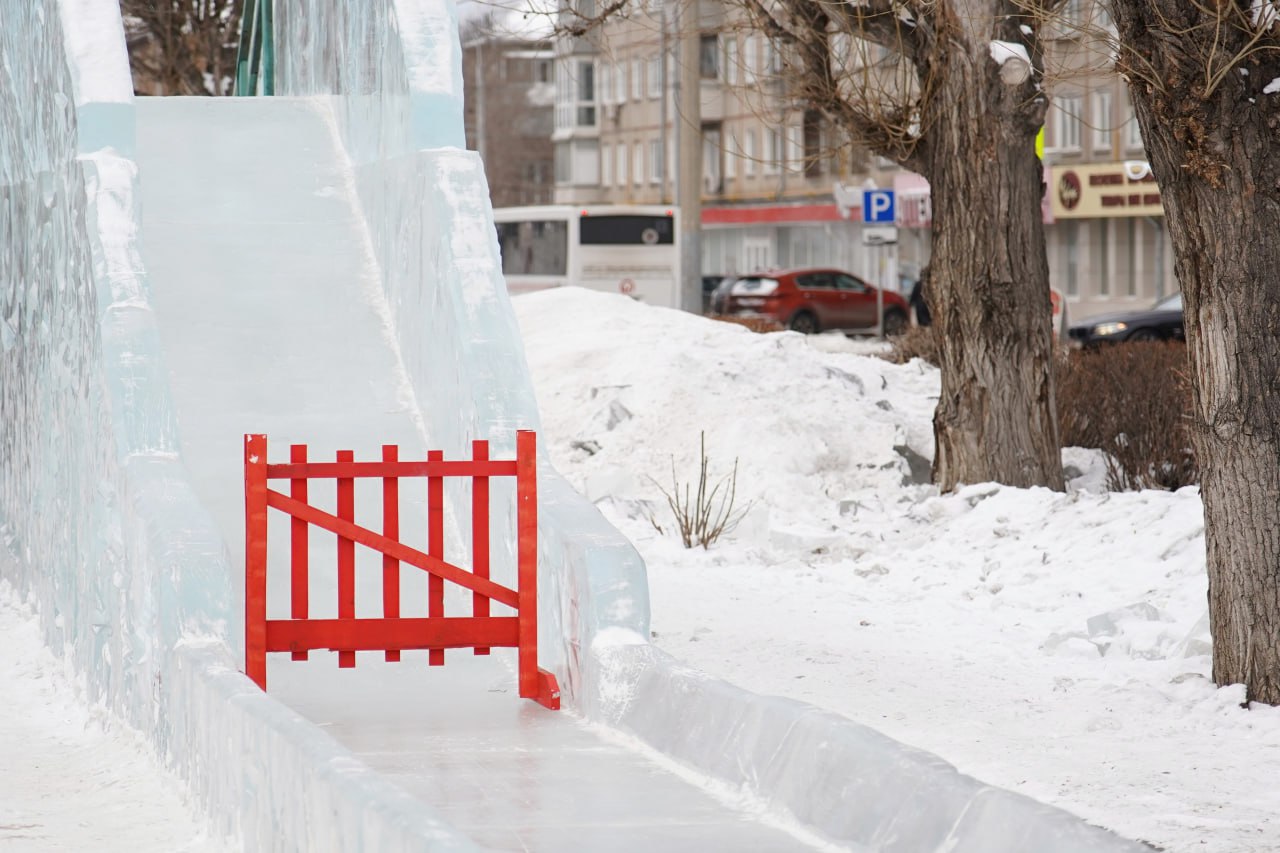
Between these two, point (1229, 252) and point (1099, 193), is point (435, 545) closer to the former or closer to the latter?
point (1229, 252)

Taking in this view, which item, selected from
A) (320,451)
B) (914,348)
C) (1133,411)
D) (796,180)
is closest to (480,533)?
(320,451)

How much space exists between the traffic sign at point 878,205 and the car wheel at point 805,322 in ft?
42.5

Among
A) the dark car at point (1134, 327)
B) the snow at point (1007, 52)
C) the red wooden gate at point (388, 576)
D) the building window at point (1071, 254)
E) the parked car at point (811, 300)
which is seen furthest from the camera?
the building window at point (1071, 254)

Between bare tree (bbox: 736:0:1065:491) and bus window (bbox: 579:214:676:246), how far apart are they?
23762mm

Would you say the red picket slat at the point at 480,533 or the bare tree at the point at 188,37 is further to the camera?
the bare tree at the point at 188,37

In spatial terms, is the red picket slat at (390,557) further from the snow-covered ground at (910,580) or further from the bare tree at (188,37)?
the bare tree at (188,37)

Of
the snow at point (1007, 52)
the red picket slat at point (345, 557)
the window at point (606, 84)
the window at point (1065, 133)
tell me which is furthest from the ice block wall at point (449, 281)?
the window at point (606, 84)

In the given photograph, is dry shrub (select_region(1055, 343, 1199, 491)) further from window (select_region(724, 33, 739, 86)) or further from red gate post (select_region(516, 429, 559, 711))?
red gate post (select_region(516, 429, 559, 711))

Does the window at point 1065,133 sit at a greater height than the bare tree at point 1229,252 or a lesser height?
greater

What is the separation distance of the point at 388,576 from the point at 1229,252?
338 cm

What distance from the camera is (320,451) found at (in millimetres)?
9055

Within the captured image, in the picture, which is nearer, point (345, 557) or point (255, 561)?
point (255, 561)

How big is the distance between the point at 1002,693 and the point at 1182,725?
0.97 metres

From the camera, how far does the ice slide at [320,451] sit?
561cm
